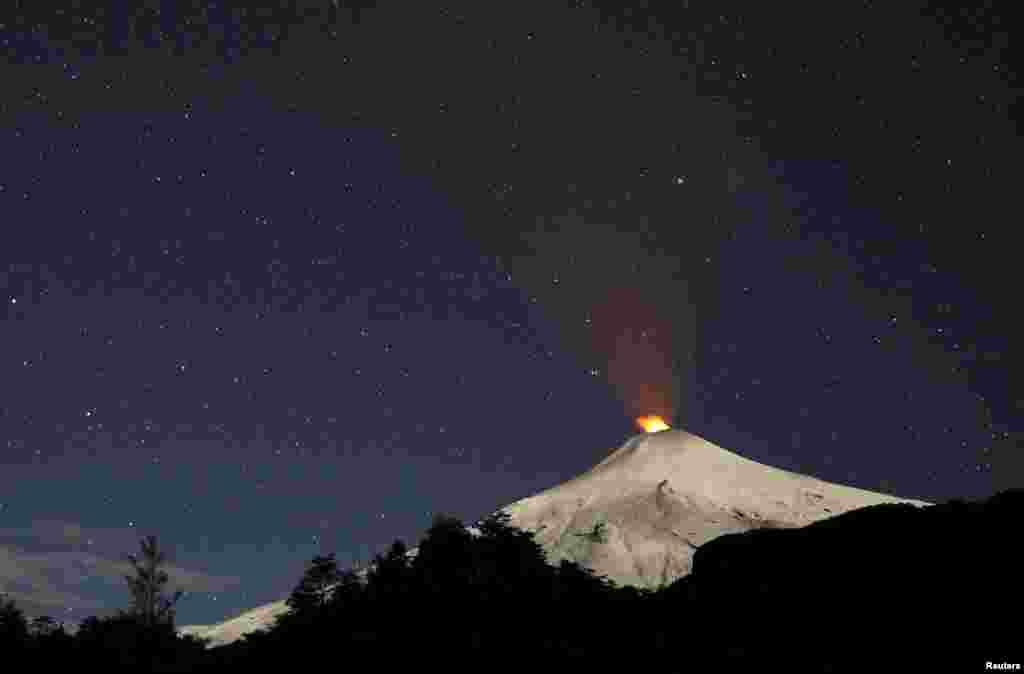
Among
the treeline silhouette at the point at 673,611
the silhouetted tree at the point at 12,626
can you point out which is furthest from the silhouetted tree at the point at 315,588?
the silhouetted tree at the point at 12,626

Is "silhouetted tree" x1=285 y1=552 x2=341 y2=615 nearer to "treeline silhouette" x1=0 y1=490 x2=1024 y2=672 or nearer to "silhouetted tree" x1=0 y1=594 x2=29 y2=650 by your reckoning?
"treeline silhouette" x1=0 y1=490 x2=1024 y2=672

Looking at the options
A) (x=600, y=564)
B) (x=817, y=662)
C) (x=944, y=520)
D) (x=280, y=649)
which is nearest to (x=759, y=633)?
(x=817, y=662)

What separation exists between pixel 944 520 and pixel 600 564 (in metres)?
168

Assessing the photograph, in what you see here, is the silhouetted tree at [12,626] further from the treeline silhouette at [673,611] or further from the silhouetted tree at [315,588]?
the silhouetted tree at [315,588]

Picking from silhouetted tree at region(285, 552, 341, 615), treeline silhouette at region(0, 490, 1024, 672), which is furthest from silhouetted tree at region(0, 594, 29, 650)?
silhouetted tree at region(285, 552, 341, 615)

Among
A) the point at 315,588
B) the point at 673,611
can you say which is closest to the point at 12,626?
the point at 315,588

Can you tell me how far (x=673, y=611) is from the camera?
20.6 metres

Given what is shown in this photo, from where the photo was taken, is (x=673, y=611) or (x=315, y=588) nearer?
(x=673, y=611)

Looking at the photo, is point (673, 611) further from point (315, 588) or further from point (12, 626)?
point (12, 626)

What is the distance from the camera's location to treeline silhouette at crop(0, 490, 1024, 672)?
1513 cm

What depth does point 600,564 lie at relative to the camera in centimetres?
17875

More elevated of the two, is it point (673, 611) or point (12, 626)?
point (12, 626)

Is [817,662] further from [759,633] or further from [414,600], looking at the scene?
[414,600]

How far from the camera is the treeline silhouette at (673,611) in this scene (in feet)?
49.6
